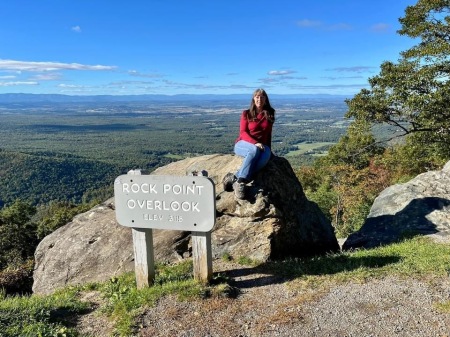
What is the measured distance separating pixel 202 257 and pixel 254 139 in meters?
2.50

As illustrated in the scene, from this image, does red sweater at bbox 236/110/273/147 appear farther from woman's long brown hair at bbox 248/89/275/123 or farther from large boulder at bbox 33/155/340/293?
large boulder at bbox 33/155/340/293

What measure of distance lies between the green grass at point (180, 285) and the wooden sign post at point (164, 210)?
33 centimetres

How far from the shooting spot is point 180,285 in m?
5.53

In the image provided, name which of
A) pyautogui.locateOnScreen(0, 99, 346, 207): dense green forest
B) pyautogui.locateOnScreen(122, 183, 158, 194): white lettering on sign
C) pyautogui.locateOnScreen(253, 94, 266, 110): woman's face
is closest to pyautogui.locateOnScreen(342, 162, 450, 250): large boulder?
pyautogui.locateOnScreen(253, 94, 266, 110): woman's face

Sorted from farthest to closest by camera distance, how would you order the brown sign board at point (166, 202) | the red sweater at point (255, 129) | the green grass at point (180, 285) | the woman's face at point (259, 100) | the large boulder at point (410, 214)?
the large boulder at point (410, 214)
the red sweater at point (255, 129)
the woman's face at point (259, 100)
the brown sign board at point (166, 202)
the green grass at point (180, 285)

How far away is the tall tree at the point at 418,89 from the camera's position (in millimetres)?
13473

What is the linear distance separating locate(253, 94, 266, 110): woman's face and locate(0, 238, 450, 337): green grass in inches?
107

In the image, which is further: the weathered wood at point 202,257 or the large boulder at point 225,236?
the large boulder at point 225,236

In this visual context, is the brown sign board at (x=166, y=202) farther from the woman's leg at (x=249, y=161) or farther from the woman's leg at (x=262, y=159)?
the woman's leg at (x=262, y=159)

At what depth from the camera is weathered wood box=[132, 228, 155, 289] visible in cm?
572

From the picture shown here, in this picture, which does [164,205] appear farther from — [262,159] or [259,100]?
[259,100]

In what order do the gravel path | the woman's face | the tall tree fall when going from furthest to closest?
the tall tree, the woman's face, the gravel path

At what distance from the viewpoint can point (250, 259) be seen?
22.3 feet

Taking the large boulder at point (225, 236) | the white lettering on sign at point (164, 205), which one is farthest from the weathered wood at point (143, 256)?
the large boulder at point (225, 236)
